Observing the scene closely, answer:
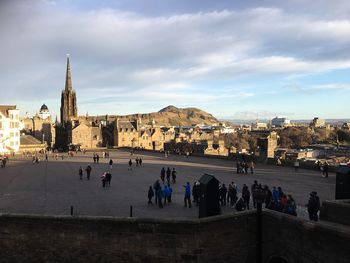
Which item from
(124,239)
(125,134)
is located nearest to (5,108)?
(125,134)

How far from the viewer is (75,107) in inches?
3561

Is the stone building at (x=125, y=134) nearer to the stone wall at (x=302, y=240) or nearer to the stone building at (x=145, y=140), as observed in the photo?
the stone building at (x=145, y=140)

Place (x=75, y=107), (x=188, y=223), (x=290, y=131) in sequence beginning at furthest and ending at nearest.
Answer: (x=290, y=131) → (x=75, y=107) → (x=188, y=223)

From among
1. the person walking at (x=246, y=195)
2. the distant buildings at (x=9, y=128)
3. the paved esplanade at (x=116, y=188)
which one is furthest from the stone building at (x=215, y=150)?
the distant buildings at (x=9, y=128)

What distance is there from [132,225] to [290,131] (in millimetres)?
114494

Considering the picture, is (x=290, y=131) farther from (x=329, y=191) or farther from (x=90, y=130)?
(x=329, y=191)

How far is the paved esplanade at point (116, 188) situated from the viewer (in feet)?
54.6

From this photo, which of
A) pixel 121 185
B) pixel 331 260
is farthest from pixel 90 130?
pixel 331 260

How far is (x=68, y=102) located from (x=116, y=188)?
71.7 m

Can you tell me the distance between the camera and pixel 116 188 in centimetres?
2188

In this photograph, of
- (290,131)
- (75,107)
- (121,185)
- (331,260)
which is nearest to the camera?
(331,260)

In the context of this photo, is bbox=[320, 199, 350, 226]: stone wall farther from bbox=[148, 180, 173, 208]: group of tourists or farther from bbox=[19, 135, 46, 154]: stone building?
bbox=[19, 135, 46, 154]: stone building

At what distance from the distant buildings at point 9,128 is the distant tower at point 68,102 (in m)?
19.0

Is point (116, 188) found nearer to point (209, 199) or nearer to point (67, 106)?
point (209, 199)
